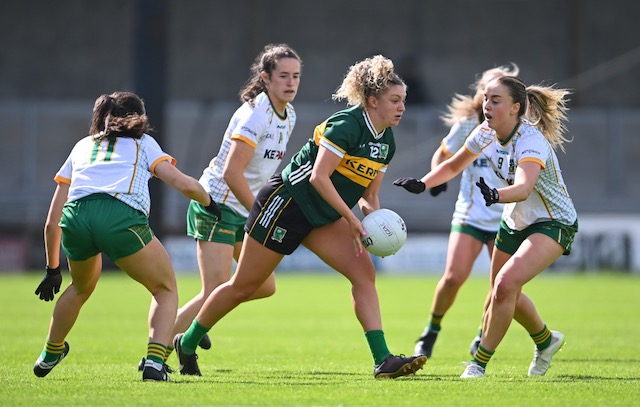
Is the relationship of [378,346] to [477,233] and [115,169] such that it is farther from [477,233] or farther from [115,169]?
[477,233]

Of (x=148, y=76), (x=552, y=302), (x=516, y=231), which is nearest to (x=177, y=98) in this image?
(x=148, y=76)

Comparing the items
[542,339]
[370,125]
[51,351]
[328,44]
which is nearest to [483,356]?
[542,339]

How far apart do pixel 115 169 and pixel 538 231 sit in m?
2.96

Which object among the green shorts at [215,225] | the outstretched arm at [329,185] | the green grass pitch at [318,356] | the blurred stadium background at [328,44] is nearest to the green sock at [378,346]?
the green grass pitch at [318,356]

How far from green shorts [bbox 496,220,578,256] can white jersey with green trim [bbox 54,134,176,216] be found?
8.27 feet

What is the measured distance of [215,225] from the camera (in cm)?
850

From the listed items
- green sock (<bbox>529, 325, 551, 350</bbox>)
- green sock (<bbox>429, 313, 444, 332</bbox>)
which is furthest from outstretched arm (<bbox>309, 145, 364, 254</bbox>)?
green sock (<bbox>429, 313, 444, 332</bbox>)

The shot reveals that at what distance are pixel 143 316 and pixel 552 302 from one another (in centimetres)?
613

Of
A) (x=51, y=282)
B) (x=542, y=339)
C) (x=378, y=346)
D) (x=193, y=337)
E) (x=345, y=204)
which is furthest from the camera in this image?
(x=542, y=339)

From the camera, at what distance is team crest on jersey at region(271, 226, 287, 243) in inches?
294

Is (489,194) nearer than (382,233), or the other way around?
(489,194)

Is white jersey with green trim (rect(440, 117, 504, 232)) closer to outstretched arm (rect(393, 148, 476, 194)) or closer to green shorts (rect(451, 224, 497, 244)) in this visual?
green shorts (rect(451, 224, 497, 244))

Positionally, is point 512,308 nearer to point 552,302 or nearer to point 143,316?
point 143,316

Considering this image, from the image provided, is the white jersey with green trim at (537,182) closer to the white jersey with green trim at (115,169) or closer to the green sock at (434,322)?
the green sock at (434,322)
